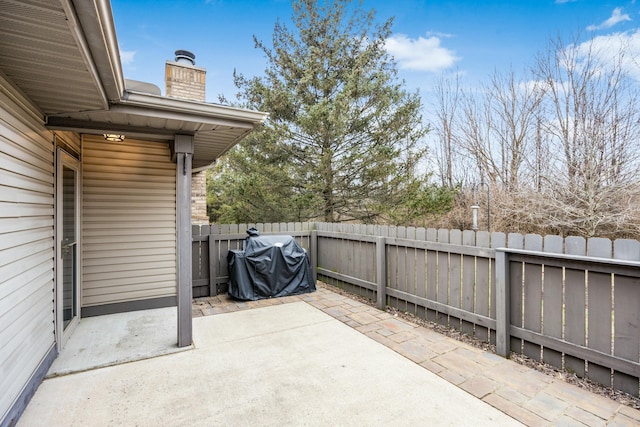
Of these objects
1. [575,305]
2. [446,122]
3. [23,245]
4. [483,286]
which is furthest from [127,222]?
[446,122]

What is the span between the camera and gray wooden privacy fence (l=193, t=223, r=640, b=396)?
230 centimetres

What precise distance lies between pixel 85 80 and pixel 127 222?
2676 millimetres

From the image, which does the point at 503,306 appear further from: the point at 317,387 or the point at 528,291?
the point at 317,387

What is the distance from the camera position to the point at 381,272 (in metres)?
4.35

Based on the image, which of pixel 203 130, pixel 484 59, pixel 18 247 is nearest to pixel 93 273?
pixel 18 247

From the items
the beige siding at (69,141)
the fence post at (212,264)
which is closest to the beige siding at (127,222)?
the beige siding at (69,141)

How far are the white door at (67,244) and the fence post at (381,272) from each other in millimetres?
3587

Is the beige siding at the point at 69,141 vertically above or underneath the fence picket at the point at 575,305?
above

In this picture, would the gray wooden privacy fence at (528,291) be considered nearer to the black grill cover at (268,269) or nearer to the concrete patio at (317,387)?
the concrete patio at (317,387)

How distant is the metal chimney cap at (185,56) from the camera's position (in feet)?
19.6

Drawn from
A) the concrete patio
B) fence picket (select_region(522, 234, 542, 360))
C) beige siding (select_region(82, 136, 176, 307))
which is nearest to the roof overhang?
beige siding (select_region(82, 136, 176, 307))

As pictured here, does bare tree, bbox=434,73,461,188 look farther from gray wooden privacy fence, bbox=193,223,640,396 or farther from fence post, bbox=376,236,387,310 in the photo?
gray wooden privacy fence, bbox=193,223,640,396

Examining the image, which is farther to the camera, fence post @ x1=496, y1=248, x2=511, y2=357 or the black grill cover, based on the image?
the black grill cover

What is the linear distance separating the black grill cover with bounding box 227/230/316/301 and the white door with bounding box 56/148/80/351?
75.3 inches
